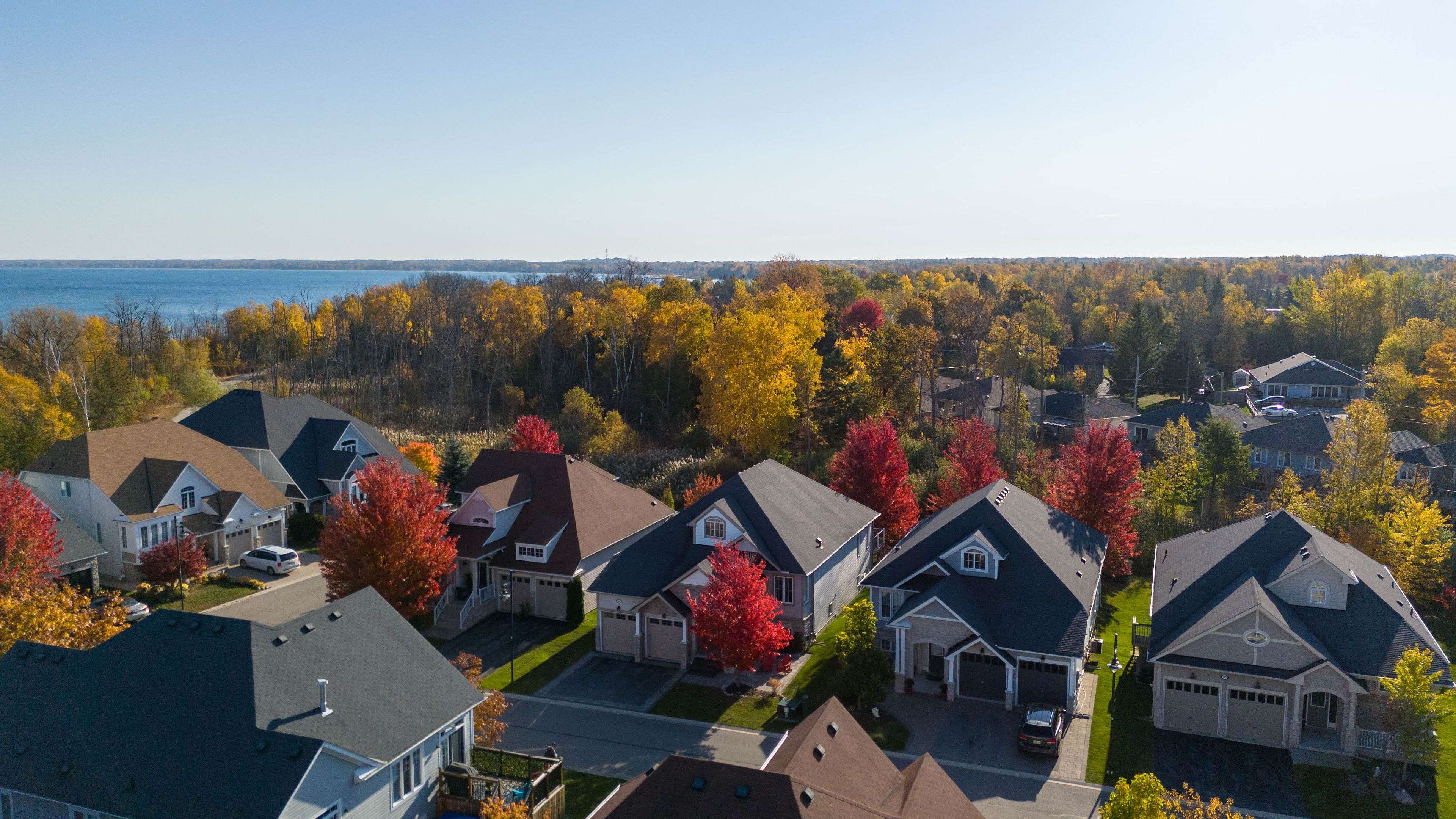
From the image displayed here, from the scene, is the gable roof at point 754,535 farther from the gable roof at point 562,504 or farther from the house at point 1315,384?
the house at point 1315,384

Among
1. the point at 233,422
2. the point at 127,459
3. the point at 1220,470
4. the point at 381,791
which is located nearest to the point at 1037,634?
the point at 381,791

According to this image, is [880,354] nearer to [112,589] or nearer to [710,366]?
[710,366]

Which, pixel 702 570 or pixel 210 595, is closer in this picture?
pixel 702 570

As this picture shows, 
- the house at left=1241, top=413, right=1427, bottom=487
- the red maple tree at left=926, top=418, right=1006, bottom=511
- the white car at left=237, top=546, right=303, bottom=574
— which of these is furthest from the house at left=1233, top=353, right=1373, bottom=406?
the white car at left=237, top=546, right=303, bottom=574

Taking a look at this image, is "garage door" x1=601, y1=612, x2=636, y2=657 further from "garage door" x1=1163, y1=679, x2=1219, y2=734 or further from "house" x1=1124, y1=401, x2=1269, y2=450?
"house" x1=1124, y1=401, x2=1269, y2=450

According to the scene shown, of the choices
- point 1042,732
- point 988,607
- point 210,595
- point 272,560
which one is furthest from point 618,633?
point 272,560

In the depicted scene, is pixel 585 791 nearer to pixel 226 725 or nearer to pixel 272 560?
pixel 226 725

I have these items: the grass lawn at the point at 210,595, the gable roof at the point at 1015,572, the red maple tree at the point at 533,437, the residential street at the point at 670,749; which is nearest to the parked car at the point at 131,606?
the grass lawn at the point at 210,595
